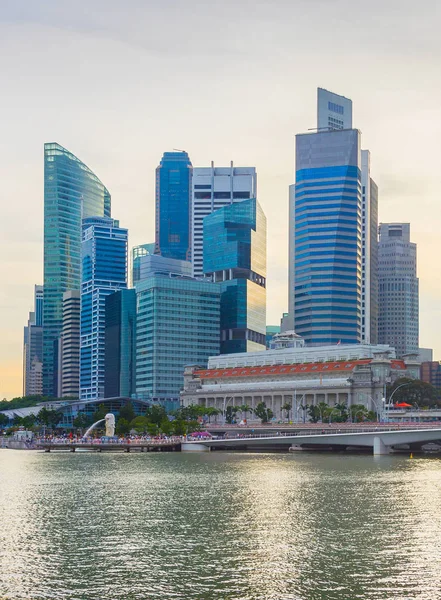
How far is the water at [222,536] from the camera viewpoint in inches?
2420

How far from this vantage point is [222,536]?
80375 mm

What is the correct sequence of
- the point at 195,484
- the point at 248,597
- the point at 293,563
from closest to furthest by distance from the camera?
the point at 248,597, the point at 293,563, the point at 195,484

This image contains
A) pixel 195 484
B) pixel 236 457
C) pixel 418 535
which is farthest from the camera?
pixel 236 457

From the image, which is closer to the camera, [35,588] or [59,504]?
[35,588]

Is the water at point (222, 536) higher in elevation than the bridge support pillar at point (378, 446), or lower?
lower

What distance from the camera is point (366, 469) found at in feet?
495

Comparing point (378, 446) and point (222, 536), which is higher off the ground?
point (378, 446)

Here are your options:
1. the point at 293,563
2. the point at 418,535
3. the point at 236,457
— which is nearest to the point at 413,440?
the point at 236,457

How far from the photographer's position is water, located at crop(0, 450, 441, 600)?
61.5m

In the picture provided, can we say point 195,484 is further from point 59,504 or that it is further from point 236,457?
point 236,457

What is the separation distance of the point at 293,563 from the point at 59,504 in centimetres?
4097

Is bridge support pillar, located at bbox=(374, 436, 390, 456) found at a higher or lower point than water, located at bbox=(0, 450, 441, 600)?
higher

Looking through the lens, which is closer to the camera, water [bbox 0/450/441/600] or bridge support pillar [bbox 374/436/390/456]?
water [bbox 0/450/441/600]

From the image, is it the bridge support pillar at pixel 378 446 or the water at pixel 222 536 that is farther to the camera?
the bridge support pillar at pixel 378 446
